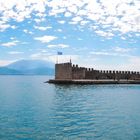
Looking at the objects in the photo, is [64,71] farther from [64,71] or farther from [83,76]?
[83,76]

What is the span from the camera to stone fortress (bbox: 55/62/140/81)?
1907 inches

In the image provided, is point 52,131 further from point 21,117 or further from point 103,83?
point 103,83

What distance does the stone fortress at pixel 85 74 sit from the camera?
48.4m

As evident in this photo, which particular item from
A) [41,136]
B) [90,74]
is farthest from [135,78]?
[41,136]

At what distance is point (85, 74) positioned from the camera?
50.8 metres

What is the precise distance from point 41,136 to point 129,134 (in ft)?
9.57

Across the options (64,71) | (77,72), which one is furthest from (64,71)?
(77,72)

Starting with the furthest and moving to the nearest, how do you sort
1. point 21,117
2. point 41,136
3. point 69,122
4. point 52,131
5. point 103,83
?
1. point 103,83
2. point 21,117
3. point 69,122
4. point 52,131
5. point 41,136

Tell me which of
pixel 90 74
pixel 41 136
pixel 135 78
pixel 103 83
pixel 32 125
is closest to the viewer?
pixel 41 136

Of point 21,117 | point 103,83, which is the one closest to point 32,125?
point 21,117

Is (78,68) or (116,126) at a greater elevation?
(78,68)

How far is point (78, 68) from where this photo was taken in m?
49.5

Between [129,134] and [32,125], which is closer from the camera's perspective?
[129,134]

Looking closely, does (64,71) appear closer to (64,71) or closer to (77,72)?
(64,71)
